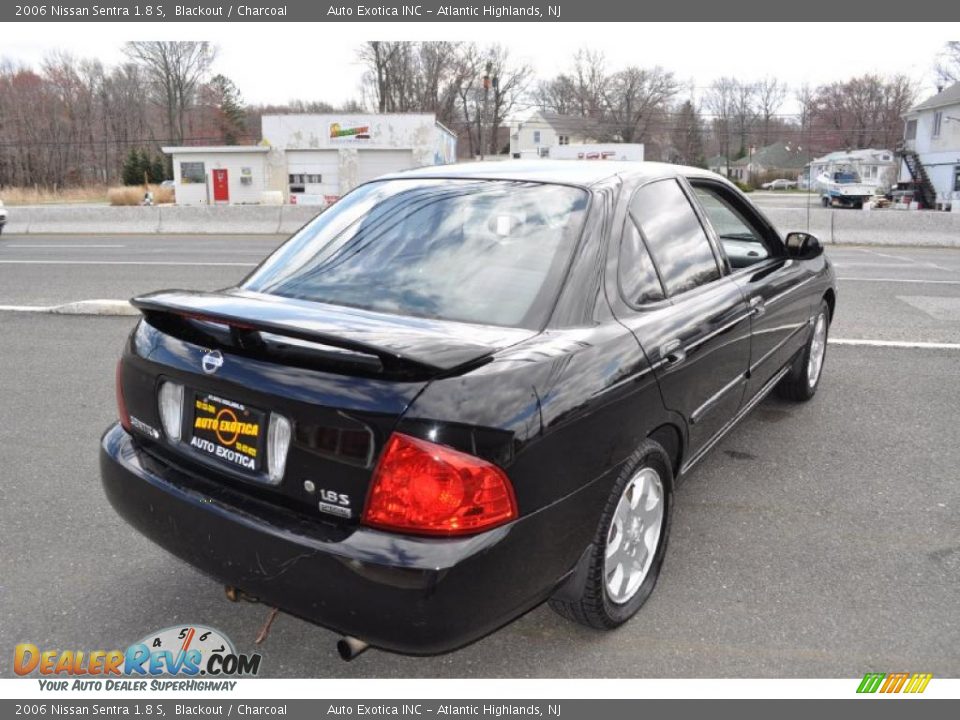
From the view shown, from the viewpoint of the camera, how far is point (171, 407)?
2.52 m

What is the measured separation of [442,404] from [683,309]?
1455 millimetres

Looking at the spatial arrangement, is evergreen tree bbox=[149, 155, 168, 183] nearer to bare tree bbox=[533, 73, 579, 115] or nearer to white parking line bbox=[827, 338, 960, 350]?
bare tree bbox=[533, 73, 579, 115]

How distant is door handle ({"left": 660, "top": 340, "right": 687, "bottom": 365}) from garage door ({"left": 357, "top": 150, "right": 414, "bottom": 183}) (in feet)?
128

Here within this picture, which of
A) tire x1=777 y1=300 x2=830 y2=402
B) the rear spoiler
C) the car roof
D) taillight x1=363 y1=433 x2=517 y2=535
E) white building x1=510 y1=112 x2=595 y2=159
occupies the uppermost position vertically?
white building x1=510 y1=112 x2=595 y2=159

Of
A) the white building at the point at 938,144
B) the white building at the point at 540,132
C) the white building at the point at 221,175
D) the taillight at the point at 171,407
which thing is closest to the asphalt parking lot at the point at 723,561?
the taillight at the point at 171,407

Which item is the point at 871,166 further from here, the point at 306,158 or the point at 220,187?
the point at 220,187

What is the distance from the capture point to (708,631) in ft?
9.02

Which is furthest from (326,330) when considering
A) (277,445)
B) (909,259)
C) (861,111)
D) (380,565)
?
(861,111)

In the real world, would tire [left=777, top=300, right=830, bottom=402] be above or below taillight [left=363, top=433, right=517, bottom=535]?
below

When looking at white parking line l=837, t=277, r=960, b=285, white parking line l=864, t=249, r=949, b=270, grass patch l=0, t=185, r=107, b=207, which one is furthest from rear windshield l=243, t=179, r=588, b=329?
grass patch l=0, t=185, r=107, b=207

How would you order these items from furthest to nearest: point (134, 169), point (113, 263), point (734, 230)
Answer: point (134, 169), point (113, 263), point (734, 230)

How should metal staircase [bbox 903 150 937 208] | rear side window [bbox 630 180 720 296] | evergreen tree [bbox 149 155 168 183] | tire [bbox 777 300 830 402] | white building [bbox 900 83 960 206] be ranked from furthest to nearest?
evergreen tree [bbox 149 155 168 183]
metal staircase [bbox 903 150 937 208]
white building [bbox 900 83 960 206]
tire [bbox 777 300 830 402]
rear side window [bbox 630 180 720 296]

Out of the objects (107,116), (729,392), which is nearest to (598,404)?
(729,392)

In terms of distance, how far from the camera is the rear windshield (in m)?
2.59
